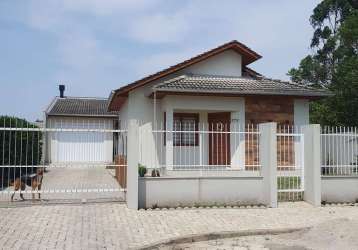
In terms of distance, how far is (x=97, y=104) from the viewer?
33656 mm

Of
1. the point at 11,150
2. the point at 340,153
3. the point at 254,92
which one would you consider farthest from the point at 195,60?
the point at 11,150

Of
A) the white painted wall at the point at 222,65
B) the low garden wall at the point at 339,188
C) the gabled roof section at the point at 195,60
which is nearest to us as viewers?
the low garden wall at the point at 339,188

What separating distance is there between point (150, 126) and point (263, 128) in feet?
22.1

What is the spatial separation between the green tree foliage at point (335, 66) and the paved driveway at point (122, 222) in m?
11.3

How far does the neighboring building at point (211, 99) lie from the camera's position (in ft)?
53.6

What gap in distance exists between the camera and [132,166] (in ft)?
36.3

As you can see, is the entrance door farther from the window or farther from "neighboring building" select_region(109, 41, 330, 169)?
the window

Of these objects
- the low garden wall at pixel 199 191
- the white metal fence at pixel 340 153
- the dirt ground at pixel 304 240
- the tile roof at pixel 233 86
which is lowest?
the dirt ground at pixel 304 240

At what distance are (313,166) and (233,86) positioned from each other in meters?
5.78

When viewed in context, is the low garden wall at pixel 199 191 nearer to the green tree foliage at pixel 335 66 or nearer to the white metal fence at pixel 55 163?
the white metal fence at pixel 55 163

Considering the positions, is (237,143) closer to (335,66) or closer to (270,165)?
(270,165)

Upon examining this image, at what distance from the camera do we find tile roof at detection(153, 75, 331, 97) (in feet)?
53.4

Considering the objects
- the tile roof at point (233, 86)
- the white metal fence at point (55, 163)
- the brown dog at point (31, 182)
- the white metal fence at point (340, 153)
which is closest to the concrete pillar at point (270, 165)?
the white metal fence at point (340, 153)

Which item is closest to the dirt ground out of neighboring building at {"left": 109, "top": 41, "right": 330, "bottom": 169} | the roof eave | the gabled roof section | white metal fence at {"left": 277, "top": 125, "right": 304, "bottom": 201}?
white metal fence at {"left": 277, "top": 125, "right": 304, "bottom": 201}
